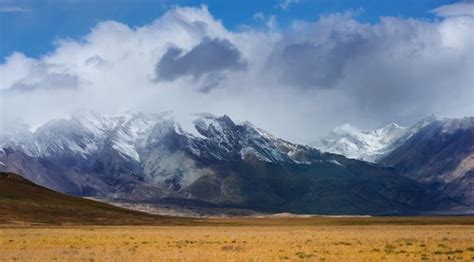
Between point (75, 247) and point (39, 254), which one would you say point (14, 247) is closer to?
point (75, 247)

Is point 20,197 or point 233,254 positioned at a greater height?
point 20,197

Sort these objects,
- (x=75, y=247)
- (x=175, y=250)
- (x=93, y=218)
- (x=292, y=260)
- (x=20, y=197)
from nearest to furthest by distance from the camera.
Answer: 1. (x=292, y=260)
2. (x=175, y=250)
3. (x=75, y=247)
4. (x=93, y=218)
5. (x=20, y=197)

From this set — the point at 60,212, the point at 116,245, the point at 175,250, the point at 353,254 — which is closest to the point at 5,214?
the point at 60,212

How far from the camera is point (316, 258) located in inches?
2188

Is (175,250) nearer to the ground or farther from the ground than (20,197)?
nearer to the ground

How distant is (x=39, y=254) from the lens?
60406mm

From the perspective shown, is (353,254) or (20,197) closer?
(353,254)

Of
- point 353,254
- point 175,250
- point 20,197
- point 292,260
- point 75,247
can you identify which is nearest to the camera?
point 292,260

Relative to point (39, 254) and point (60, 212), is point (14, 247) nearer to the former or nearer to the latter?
point (39, 254)

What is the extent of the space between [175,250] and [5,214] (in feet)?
346

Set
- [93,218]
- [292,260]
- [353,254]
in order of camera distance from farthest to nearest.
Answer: [93,218]
[353,254]
[292,260]

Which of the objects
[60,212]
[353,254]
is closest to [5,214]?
[60,212]

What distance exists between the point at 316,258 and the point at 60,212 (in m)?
138

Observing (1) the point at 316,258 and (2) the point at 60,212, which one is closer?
(1) the point at 316,258
